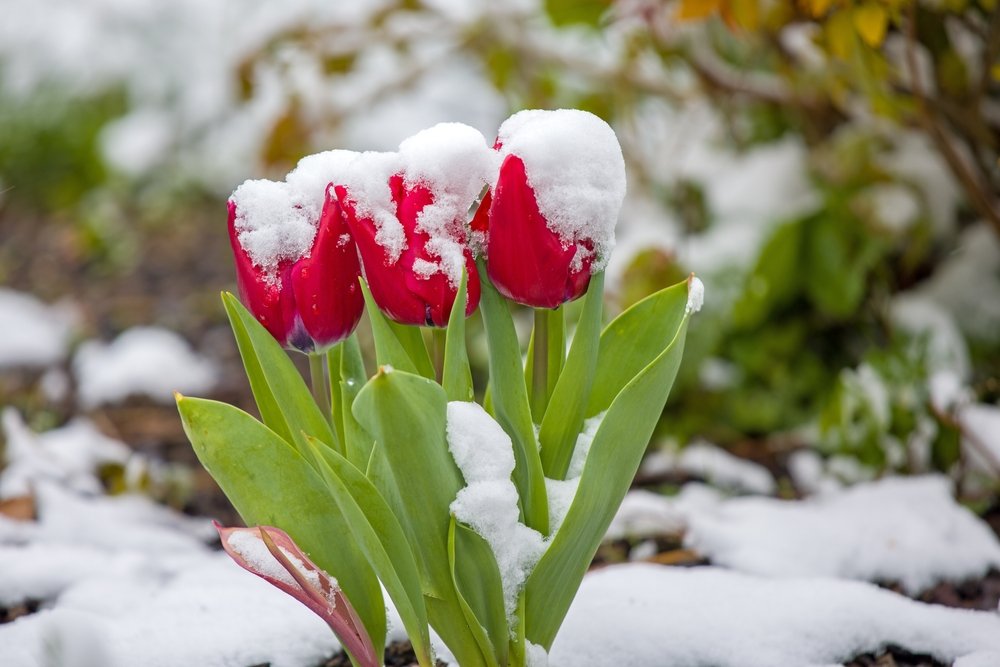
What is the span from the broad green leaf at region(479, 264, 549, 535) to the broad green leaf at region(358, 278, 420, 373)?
0.07 meters

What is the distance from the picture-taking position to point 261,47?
7.47 ft

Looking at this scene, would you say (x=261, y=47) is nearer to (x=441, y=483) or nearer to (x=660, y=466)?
(x=660, y=466)

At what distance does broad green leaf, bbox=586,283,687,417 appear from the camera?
84 centimetres

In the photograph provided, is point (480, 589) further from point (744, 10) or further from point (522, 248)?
point (744, 10)

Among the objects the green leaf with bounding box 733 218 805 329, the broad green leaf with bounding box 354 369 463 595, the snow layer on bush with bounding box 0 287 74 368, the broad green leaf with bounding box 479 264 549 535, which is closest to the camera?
the broad green leaf with bounding box 354 369 463 595

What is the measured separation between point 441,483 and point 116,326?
2.20 meters

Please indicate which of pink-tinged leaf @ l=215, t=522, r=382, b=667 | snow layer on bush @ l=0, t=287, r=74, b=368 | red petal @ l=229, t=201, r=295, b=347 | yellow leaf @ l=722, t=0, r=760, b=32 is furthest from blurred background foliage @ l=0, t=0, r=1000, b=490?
pink-tinged leaf @ l=215, t=522, r=382, b=667

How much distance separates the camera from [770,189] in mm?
2293

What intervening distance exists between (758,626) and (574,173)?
1.82ft

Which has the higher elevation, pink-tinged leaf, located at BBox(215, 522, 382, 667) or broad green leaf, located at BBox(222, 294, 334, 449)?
broad green leaf, located at BBox(222, 294, 334, 449)

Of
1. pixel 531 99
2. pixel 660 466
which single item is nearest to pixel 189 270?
pixel 531 99

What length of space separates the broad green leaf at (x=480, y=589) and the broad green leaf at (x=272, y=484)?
0.31 feet

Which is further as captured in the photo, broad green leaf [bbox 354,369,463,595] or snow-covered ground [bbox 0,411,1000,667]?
snow-covered ground [bbox 0,411,1000,667]

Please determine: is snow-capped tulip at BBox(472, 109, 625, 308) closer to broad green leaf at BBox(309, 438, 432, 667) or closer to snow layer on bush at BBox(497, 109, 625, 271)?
snow layer on bush at BBox(497, 109, 625, 271)
